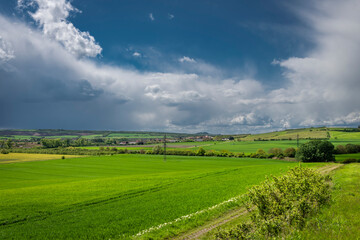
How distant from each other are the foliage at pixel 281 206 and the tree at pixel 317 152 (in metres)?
81.4

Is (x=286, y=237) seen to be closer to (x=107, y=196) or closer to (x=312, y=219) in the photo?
(x=312, y=219)

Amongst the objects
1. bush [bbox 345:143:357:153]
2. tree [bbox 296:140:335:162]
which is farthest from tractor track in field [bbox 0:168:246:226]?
bush [bbox 345:143:357:153]

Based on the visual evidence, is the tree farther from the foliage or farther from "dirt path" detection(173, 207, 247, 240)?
the foliage

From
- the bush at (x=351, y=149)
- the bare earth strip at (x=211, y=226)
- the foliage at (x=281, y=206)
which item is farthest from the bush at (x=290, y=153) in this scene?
the foliage at (x=281, y=206)

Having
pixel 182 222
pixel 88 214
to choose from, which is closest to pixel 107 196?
pixel 88 214

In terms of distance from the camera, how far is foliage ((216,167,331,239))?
10488 millimetres

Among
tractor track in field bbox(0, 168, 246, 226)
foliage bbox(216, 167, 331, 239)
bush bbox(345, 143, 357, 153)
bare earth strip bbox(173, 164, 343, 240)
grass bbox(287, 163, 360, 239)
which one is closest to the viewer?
grass bbox(287, 163, 360, 239)

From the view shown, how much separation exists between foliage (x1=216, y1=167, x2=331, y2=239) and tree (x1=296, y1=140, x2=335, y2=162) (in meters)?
81.4

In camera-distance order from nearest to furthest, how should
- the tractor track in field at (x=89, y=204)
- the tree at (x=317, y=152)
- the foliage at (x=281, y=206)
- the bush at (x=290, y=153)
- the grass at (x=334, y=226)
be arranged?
the grass at (x=334, y=226) → the foliage at (x=281, y=206) → the tractor track in field at (x=89, y=204) → the tree at (x=317, y=152) → the bush at (x=290, y=153)

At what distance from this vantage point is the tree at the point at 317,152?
8296 centimetres

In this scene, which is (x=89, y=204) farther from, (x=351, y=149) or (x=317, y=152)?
(x=351, y=149)

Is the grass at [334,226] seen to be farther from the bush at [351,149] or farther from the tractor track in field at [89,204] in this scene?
the bush at [351,149]

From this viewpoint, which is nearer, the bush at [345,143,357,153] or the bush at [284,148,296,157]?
the bush at [345,143,357,153]

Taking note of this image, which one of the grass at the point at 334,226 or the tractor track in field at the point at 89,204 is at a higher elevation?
the grass at the point at 334,226
